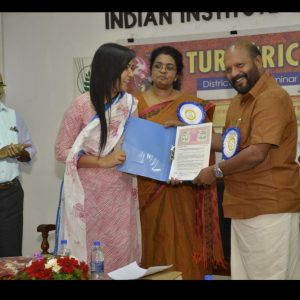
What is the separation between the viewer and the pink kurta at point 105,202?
10.0 feet

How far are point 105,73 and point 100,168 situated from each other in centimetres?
56

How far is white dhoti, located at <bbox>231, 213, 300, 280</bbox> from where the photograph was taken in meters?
2.69

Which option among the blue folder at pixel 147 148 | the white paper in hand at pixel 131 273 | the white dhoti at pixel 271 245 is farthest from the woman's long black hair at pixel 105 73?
the white paper in hand at pixel 131 273

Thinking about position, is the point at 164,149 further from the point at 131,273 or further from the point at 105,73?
the point at 131,273

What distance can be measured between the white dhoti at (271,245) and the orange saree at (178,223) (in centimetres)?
57

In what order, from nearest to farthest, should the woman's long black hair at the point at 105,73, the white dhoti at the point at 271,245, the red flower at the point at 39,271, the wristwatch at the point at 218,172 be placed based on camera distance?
the red flower at the point at 39,271
the white dhoti at the point at 271,245
the wristwatch at the point at 218,172
the woman's long black hair at the point at 105,73

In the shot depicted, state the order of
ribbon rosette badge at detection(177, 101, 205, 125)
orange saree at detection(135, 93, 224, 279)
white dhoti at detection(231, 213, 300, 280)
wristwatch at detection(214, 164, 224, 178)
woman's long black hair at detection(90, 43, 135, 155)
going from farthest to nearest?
orange saree at detection(135, 93, 224, 279) < ribbon rosette badge at detection(177, 101, 205, 125) < woman's long black hair at detection(90, 43, 135, 155) < wristwatch at detection(214, 164, 224, 178) < white dhoti at detection(231, 213, 300, 280)

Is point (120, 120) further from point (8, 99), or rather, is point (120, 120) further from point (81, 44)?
point (8, 99)

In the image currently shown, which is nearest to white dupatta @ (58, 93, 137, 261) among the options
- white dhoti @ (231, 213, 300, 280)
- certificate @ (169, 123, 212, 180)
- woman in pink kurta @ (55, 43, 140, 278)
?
woman in pink kurta @ (55, 43, 140, 278)

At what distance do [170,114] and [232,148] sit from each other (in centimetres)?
72

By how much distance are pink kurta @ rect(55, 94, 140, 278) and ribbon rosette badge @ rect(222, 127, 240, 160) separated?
634mm

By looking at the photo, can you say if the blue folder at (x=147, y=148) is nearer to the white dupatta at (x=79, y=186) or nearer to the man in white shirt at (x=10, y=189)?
the white dupatta at (x=79, y=186)

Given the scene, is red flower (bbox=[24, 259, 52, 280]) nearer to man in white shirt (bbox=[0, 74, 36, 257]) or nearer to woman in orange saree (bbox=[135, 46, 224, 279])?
woman in orange saree (bbox=[135, 46, 224, 279])
